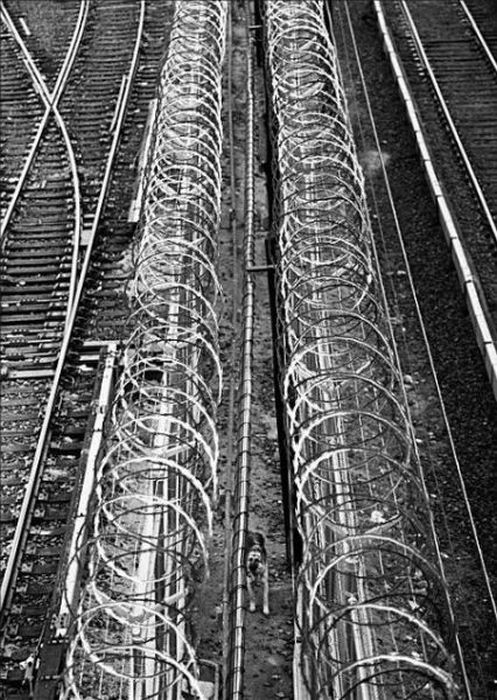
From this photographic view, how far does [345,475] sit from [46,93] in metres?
12.9

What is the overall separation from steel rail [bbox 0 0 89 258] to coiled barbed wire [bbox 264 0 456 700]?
15.1 ft

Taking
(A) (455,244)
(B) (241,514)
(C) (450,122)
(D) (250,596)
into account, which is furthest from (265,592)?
(C) (450,122)

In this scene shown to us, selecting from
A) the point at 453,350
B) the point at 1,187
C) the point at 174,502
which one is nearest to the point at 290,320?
the point at 174,502

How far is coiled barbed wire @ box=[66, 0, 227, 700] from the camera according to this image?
9.34m

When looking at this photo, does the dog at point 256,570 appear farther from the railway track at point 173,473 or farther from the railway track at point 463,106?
the railway track at point 463,106

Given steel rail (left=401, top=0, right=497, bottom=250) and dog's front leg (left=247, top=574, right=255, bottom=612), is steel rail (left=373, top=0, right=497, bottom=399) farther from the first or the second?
dog's front leg (left=247, top=574, right=255, bottom=612)

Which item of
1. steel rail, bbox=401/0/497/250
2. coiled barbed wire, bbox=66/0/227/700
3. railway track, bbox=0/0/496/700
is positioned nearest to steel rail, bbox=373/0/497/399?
steel rail, bbox=401/0/497/250

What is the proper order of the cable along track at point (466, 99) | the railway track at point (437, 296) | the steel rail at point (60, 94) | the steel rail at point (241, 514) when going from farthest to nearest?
the cable along track at point (466, 99) → the steel rail at point (60, 94) → the railway track at point (437, 296) → the steel rail at point (241, 514)

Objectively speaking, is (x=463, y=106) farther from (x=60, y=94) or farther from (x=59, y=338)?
(x=59, y=338)

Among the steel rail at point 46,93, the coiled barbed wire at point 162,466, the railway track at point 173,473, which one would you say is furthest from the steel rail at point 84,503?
the steel rail at point 46,93

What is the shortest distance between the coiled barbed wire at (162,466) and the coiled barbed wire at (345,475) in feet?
Answer: 2.65

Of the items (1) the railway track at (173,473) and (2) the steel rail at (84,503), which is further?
(2) the steel rail at (84,503)

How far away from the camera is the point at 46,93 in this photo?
75.8ft

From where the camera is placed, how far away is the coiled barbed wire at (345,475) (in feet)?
30.0
